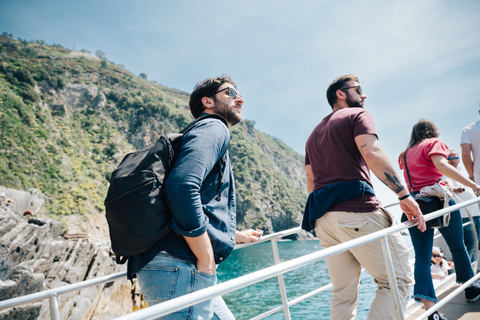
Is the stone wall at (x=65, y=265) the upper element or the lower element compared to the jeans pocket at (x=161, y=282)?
lower

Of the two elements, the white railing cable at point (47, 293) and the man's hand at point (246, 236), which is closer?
the white railing cable at point (47, 293)

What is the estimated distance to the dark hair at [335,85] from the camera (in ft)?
7.23

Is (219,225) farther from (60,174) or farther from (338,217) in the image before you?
(60,174)

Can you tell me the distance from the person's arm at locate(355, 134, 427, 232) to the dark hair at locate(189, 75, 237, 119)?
0.84 metres

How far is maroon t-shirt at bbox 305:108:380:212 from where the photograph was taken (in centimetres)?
174

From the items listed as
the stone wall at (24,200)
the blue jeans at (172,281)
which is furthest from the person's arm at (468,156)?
the stone wall at (24,200)

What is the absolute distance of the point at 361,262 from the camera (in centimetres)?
172

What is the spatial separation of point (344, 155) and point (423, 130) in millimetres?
1222

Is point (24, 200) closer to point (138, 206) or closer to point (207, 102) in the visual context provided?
point (207, 102)

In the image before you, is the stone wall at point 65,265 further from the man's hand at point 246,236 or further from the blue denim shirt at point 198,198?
the blue denim shirt at point 198,198

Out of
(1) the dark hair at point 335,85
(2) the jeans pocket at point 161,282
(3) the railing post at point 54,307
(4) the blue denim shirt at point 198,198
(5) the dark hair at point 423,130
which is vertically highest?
(1) the dark hair at point 335,85

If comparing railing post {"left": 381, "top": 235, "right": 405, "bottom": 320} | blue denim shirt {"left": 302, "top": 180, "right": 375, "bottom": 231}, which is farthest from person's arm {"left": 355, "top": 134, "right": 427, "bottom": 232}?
railing post {"left": 381, "top": 235, "right": 405, "bottom": 320}

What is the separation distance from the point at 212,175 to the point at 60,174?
158 feet

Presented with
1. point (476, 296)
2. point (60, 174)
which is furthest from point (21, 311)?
point (60, 174)
